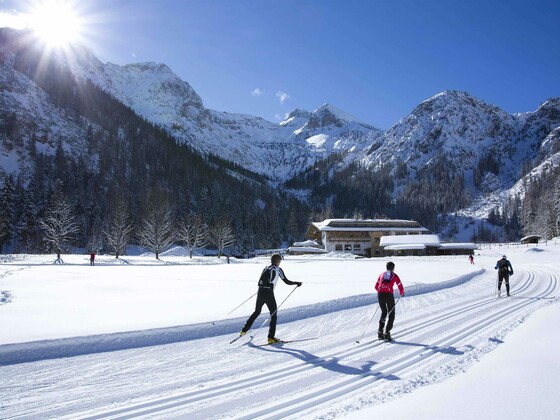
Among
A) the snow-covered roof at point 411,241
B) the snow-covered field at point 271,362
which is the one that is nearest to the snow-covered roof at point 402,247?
the snow-covered roof at point 411,241

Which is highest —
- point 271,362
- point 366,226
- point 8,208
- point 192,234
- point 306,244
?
point 8,208

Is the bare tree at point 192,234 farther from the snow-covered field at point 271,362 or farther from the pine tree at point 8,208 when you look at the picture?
the snow-covered field at point 271,362

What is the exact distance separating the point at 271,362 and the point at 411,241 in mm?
63569

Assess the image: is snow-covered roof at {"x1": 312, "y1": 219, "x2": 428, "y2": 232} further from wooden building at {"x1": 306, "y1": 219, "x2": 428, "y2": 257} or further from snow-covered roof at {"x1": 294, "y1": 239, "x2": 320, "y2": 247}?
snow-covered roof at {"x1": 294, "y1": 239, "x2": 320, "y2": 247}

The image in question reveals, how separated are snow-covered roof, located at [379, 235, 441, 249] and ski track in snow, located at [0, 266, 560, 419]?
2213 inches

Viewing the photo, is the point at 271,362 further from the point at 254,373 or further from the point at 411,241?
the point at 411,241

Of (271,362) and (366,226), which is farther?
(366,226)

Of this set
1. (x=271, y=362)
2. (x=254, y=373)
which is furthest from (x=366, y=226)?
(x=254, y=373)

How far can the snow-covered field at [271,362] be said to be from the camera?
4946 mm

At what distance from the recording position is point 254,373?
643 centimetres

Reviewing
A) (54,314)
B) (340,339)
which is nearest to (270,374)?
(340,339)

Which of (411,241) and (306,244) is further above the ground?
(411,241)

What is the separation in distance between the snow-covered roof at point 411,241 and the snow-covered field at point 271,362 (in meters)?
53.3

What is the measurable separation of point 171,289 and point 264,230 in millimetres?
89736
